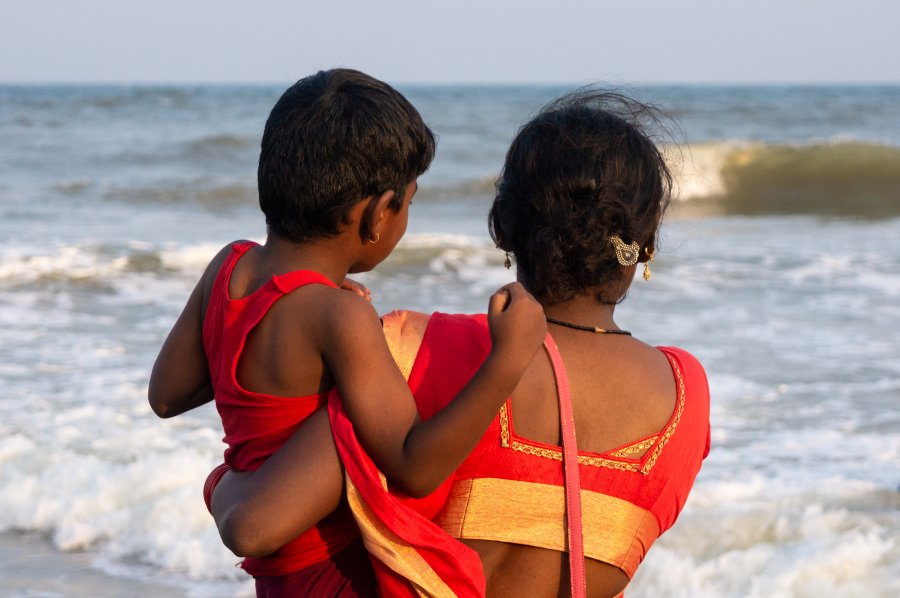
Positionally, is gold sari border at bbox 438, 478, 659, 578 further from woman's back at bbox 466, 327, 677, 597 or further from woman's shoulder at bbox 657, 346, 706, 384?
woman's shoulder at bbox 657, 346, 706, 384

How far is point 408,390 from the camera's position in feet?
5.13

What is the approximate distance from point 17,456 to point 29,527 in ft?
1.83

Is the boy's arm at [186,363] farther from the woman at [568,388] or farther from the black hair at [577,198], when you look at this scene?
the black hair at [577,198]

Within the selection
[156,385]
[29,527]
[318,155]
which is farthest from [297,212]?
[29,527]

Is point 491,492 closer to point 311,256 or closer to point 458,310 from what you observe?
point 311,256

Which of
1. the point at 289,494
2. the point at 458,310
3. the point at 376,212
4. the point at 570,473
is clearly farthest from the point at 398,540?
the point at 458,310

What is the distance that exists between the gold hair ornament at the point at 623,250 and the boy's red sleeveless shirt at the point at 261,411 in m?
0.45

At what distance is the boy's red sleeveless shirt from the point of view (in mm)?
1595

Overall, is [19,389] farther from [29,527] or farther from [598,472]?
[598,472]

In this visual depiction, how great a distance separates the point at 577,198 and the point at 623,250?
0.11 meters

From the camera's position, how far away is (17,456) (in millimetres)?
4012

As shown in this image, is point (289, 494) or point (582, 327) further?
point (582, 327)

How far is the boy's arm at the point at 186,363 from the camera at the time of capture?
5.85 feet

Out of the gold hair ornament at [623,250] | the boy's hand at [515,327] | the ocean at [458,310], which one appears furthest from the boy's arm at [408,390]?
the ocean at [458,310]
